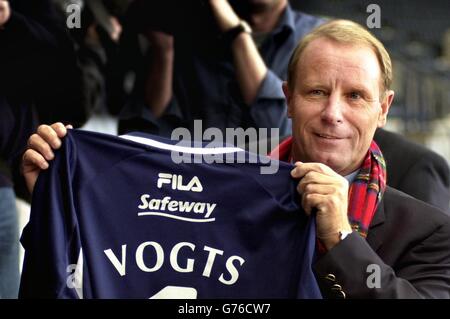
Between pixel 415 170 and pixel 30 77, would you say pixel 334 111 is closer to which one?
pixel 415 170

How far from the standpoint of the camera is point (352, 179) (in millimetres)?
2098

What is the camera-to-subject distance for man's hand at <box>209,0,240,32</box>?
3.00 meters

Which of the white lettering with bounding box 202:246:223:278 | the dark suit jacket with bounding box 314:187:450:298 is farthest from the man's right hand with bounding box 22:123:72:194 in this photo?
the dark suit jacket with bounding box 314:187:450:298

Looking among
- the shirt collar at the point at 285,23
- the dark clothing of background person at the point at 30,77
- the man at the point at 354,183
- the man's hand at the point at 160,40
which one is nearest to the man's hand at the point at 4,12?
the dark clothing of background person at the point at 30,77

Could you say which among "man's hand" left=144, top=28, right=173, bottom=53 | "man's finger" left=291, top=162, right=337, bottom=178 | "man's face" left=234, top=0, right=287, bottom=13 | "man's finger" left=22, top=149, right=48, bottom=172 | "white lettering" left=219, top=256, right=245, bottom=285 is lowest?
"white lettering" left=219, top=256, right=245, bottom=285

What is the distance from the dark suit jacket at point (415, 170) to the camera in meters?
2.49

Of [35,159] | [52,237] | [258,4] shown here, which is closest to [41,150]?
[35,159]

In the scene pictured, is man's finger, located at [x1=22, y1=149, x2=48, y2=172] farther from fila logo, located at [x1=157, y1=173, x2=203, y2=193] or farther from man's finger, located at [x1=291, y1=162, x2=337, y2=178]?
man's finger, located at [x1=291, y1=162, x2=337, y2=178]

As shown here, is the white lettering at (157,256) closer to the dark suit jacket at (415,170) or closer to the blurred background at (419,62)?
the dark suit jacket at (415,170)

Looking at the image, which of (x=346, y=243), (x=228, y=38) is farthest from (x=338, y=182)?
(x=228, y=38)

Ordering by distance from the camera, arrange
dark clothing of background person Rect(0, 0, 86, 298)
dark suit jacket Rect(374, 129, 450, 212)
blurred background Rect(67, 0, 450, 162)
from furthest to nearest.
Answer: blurred background Rect(67, 0, 450, 162) < dark clothing of background person Rect(0, 0, 86, 298) < dark suit jacket Rect(374, 129, 450, 212)

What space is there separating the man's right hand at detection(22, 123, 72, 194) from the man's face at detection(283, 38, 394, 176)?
673 millimetres

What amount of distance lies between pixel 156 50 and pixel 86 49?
310 mm

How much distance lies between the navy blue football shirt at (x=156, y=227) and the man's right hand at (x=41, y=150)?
0.02 m
